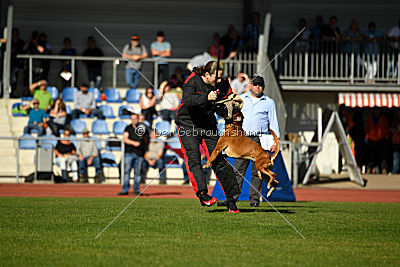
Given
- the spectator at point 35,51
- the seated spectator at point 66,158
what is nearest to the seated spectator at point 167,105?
the seated spectator at point 66,158

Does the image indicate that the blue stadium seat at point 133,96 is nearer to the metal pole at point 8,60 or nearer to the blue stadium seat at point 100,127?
the blue stadium seat at point 100,127

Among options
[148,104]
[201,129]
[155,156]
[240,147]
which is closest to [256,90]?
[240,147]

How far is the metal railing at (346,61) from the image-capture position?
22141 millimetres

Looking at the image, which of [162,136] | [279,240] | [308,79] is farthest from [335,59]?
[279,240]

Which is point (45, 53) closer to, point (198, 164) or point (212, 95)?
point (198, 164)

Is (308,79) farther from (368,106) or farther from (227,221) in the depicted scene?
(227,221)

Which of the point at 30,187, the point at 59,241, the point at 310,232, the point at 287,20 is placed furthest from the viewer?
the point at 287,20

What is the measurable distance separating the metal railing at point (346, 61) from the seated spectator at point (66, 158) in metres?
7.04

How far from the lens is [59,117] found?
68.1 feet

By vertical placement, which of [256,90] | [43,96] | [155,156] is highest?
[43,96]

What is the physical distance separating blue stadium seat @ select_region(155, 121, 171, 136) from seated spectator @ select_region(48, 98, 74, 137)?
255cm

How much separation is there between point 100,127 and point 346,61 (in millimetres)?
8023

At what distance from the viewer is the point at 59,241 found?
7066 mm

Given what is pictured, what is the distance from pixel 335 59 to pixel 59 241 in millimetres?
17150
